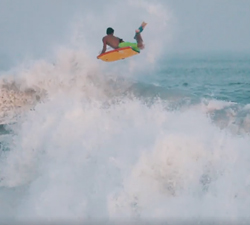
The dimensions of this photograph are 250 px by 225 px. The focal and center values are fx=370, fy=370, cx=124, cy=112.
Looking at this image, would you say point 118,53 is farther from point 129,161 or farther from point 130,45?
point 129,161

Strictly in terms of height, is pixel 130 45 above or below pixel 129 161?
above

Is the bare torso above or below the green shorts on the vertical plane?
above

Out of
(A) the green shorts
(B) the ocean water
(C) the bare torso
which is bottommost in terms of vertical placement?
(B) the ocean water

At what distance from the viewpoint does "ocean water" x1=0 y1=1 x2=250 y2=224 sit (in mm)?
6930

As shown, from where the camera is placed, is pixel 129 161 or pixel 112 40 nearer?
pixel 129 161

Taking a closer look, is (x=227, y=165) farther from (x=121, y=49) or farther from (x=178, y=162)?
(x=121, y=49)

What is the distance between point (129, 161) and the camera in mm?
7809

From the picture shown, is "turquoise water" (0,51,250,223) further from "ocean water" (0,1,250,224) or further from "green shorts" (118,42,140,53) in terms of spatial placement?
"green shorts" (118,42,140,53)

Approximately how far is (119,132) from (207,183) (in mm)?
2926

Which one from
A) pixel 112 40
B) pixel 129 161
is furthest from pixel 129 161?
pixel 112 40

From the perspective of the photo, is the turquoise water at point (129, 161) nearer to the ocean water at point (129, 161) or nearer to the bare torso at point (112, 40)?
the ocean water at point (129, 161)

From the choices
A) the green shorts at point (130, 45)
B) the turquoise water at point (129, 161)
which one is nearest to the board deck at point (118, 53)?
the green shorts at point (130, 45)

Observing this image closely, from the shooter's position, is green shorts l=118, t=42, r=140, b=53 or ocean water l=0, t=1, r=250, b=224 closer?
ocean water l=0, t=1, r=250, b=224

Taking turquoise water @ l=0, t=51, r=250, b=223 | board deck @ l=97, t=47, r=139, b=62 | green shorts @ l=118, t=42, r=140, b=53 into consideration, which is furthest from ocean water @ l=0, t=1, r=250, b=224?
green shorts @ l=118, t=42, r=140, b=53
